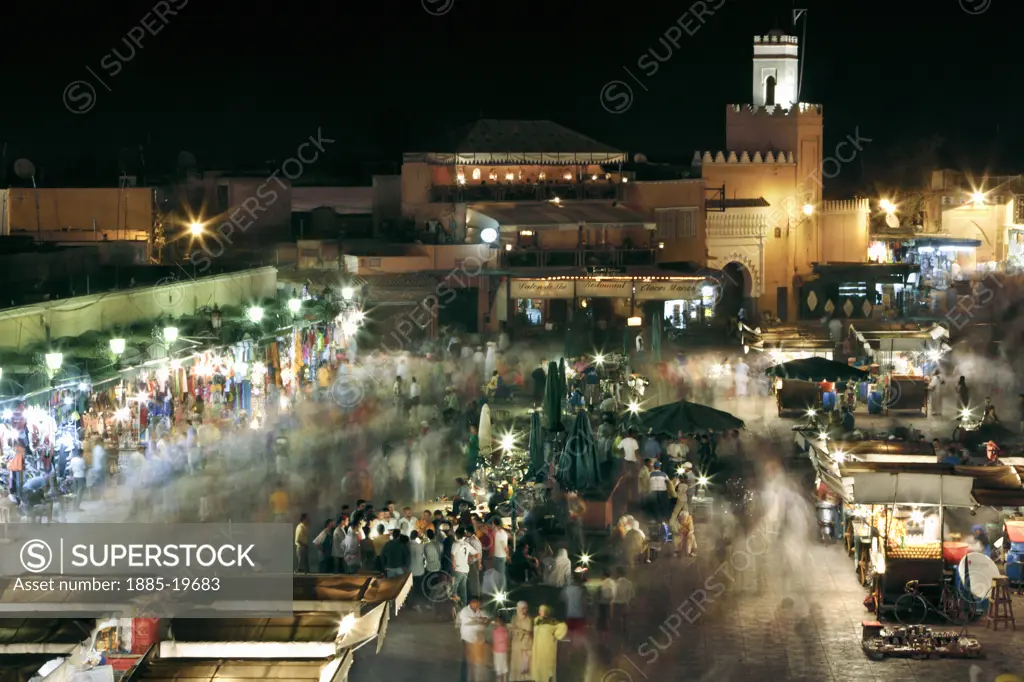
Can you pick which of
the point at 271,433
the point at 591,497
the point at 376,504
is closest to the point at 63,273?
the point at 271,433

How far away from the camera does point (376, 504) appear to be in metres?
18.8

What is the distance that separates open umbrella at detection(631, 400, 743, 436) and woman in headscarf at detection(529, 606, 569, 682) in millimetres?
8474

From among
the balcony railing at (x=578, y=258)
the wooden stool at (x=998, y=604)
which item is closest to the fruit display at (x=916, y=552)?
the wooden stool at (x=998, y=604)

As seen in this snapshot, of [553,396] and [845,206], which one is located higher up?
[845,206]

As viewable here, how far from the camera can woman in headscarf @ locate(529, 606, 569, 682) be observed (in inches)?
489

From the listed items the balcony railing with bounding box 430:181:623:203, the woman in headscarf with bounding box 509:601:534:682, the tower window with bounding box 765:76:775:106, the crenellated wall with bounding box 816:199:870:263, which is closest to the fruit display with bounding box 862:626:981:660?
the woman in headscarf with bounding box 509:601:534:682

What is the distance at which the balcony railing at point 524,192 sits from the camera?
143 ft

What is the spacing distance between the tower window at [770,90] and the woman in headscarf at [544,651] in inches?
1574

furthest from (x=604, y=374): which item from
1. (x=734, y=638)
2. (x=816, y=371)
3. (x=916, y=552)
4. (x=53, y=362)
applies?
(x=734, y=638)

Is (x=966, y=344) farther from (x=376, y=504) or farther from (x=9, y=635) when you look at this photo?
(x=9, y=635)

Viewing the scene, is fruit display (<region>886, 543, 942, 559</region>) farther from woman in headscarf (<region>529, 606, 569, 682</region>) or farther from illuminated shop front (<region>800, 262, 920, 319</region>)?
illuminated shop front (<region>800, 262, 920, 319</region>)

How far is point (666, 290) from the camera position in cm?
3919

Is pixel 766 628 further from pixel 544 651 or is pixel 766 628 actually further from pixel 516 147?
pixel 516 147

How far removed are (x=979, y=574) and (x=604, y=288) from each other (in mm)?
25360
